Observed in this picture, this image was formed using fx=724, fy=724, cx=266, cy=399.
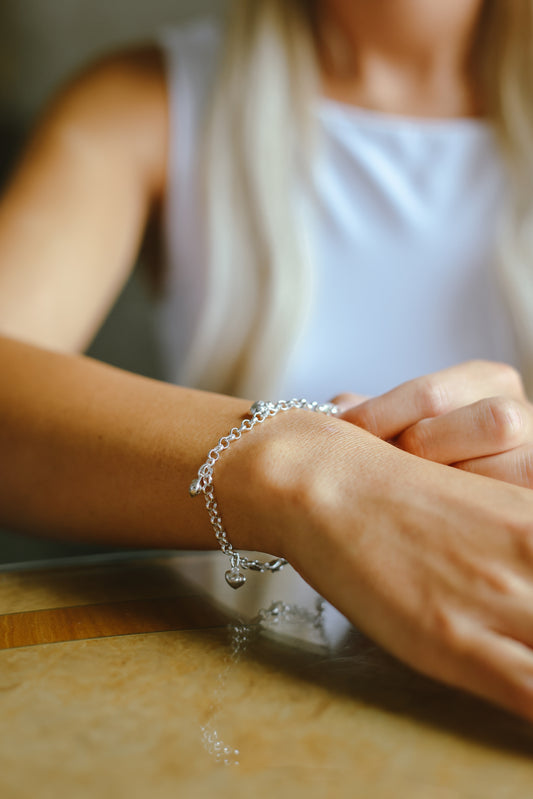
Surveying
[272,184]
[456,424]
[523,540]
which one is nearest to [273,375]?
[272,184]

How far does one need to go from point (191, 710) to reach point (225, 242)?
678mm

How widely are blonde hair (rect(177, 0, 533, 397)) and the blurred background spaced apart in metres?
0.43

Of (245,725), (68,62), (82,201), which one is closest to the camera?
(245,725)

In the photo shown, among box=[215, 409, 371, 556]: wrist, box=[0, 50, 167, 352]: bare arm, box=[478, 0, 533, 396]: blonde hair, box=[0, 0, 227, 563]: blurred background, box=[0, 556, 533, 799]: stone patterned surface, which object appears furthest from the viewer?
box=[0, 0, 227, 563]: blurred background

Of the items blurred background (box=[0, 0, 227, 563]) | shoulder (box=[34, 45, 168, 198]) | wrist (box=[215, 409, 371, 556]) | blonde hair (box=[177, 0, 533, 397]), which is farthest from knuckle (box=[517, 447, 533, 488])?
blurred background (box=[0, 0, 227, 563])

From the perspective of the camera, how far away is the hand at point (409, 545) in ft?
1.08

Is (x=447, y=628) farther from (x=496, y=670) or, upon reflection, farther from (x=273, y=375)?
(x=273, y=375)

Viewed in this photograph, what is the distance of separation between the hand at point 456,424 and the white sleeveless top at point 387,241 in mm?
445

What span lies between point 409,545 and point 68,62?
1.32 m

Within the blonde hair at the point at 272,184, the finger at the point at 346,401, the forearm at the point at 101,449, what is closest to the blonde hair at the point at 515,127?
the blonde hair at the point at 272,184

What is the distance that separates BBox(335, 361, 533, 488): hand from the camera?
0.45m

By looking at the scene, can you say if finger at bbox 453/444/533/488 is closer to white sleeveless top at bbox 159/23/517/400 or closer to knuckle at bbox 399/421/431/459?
knuckle at bbox 399/421/431/459

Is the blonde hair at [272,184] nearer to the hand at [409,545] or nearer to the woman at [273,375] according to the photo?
the woman at [273,375]

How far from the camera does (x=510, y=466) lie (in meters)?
0.45
